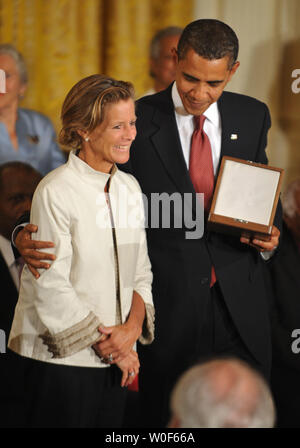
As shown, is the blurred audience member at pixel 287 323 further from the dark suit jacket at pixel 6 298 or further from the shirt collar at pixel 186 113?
the dark suit jacket at pixel 6 298

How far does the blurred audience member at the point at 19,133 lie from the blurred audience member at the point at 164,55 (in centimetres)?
59

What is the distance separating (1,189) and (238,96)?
3.84 ft

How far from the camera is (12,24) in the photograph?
333cm

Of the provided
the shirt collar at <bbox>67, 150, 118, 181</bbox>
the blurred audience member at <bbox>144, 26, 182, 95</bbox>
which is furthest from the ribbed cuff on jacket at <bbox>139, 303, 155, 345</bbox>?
the blurred audience member at <bbox>144, 26, 182, 95</bbox>

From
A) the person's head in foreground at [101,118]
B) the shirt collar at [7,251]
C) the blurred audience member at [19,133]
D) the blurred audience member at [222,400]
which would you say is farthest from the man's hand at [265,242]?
the blurred audience member at [19,133]

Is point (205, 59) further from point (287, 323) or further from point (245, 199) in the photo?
point (287, 323)

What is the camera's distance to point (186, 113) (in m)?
2.34

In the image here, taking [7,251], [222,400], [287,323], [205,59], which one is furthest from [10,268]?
[222,400]

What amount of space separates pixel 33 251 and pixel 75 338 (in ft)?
0.94

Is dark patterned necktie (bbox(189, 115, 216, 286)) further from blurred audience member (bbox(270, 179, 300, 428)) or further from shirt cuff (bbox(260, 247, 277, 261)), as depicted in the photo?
blurred audience member (bbox(270, 179, 300, 428))

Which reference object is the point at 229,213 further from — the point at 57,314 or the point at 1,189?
the point at 1,189

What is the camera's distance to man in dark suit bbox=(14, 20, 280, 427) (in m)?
2.30

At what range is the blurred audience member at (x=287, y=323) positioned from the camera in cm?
276
